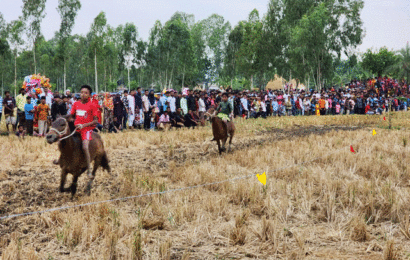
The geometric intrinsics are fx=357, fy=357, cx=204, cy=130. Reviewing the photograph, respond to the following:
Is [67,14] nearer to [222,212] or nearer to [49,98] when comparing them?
[49,98]

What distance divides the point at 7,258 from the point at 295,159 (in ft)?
23.1

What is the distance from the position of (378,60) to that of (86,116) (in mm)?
62118

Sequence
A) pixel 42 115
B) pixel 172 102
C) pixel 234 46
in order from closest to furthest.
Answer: pixel 42 115 < pixel 172 102 < pixel 234 46

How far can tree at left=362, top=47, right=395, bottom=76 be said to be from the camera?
5900 cm

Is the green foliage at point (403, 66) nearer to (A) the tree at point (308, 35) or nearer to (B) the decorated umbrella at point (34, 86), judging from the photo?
(A) the tree at point (308, 35)

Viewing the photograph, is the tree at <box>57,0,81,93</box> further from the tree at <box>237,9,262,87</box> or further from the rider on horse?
the rider on horse

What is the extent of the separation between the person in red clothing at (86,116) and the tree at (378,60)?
199 feet

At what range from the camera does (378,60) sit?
5900cm

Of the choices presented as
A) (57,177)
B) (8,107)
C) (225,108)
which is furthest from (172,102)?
(57,177)

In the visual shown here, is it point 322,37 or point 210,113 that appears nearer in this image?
point 210,113

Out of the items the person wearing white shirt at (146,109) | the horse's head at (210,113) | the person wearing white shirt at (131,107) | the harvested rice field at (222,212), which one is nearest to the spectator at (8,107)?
the person wearing white shirt at (131,107)

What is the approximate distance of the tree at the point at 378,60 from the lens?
5900cm

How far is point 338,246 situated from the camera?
4160mm

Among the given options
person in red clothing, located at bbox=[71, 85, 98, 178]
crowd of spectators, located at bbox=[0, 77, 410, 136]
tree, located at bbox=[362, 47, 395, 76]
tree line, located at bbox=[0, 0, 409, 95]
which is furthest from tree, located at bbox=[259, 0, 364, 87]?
person in red clothing, located at bbox=[71, 85, 98, 178]
